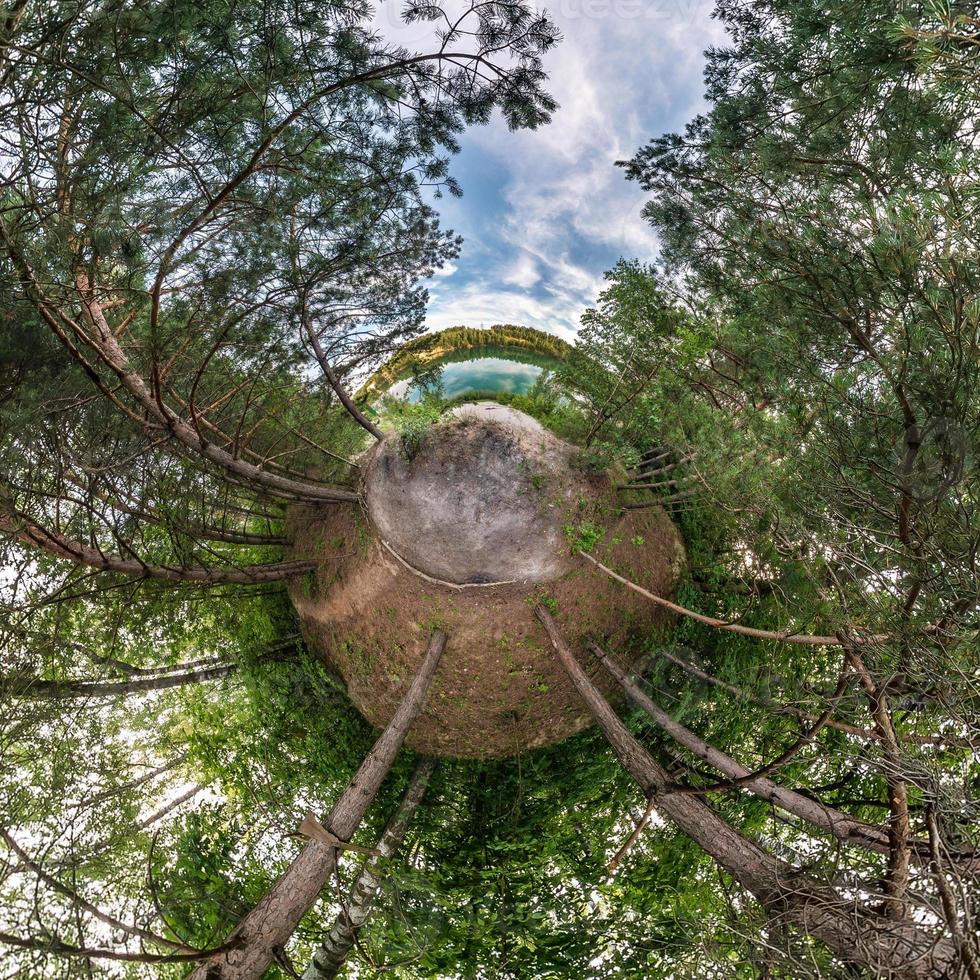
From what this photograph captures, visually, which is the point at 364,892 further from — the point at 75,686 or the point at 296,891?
the point at 75,686

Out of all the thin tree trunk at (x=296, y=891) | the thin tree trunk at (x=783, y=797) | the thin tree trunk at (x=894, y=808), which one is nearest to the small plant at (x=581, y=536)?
the thin tree trunk at (x=783, y=797)

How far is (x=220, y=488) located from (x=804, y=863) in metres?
5.78

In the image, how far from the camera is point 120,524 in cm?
568

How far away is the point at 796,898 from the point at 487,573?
3.35m

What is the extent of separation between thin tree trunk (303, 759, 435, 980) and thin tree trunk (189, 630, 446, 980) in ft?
4.37

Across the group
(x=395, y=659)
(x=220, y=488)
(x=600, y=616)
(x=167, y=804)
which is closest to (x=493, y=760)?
(x=395, y=659)

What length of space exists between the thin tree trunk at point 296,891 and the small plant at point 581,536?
82.8 inches

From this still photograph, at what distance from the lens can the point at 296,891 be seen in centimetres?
400

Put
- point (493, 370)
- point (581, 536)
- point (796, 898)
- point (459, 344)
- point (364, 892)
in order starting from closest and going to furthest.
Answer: point (796, 898) < point (581, 536) < point (364, 892) < point (459, 344) < point (493, 370)

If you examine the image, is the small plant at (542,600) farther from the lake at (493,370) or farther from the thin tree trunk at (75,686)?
the thin tree trunk at (75,686)

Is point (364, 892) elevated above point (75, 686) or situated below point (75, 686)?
above

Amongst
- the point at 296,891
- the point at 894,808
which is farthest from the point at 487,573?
the point at 894,808

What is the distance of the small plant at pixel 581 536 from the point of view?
5.91 meters

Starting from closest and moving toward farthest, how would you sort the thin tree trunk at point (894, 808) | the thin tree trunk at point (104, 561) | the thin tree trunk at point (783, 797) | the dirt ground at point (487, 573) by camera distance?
the thin tree trunk at point (894, 808)
the thin tree trunk at point (783, 797)
the thin tree trunk at point (104, 561)
the dirt ground at point (487, 573)
